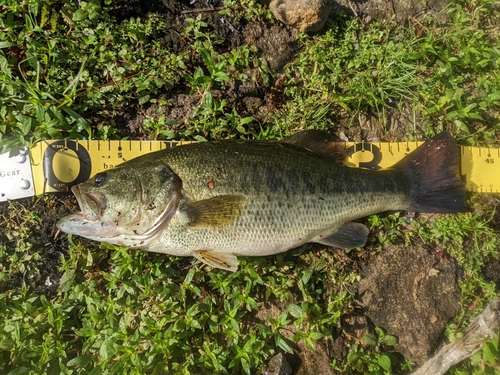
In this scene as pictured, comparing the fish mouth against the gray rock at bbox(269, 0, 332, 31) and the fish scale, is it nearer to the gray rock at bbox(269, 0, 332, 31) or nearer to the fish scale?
the fish scale

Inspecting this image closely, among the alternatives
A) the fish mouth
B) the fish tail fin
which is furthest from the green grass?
the fish mouth

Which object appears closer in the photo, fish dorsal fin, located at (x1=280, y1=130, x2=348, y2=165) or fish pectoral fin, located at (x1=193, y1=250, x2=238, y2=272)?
fish pectoral fin, located at (x1=193, y1=250, x2=238, y2=272)

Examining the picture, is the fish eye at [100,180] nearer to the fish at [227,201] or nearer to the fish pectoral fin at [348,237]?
the fish at [227,201]

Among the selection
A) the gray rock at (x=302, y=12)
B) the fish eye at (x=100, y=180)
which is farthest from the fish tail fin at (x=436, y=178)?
the fish eye at (x=100, y=180)

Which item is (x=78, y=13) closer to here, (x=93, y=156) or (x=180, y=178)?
(x=93, y=156)

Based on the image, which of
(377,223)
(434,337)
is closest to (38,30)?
(377,223)

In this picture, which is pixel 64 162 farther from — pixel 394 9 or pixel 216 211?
pixel 394 9

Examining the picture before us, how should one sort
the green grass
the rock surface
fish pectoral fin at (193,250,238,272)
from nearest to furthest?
fish pectoral fin at (193,250,238,272), the green grass, the rock surface
